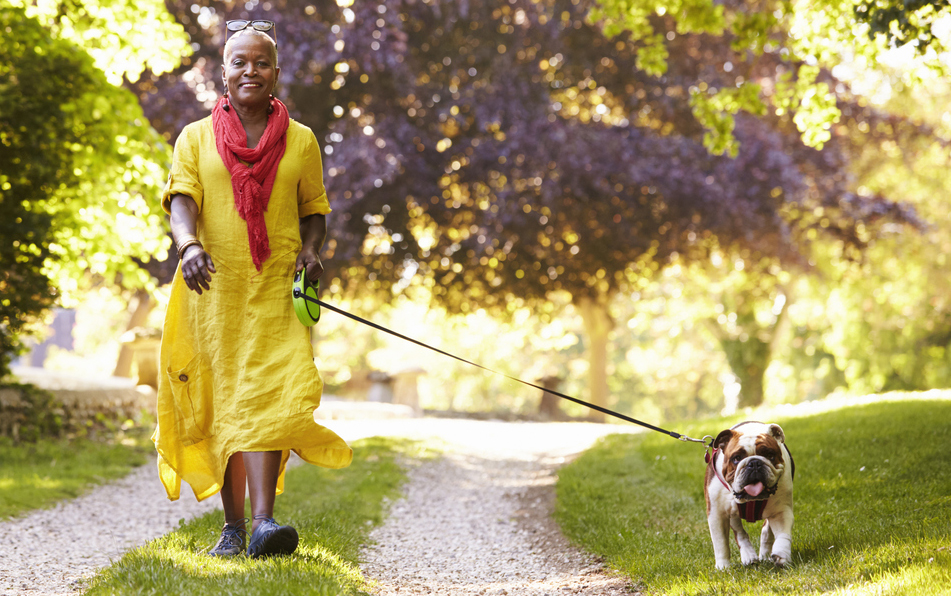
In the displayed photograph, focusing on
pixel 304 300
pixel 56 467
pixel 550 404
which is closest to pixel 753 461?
pixel 304 300

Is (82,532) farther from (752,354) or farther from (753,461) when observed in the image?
(752,354)

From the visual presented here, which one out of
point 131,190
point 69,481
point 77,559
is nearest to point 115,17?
point 131,190

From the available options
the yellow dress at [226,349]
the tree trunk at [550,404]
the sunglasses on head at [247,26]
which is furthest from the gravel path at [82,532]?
the tree trunk at [550,404]

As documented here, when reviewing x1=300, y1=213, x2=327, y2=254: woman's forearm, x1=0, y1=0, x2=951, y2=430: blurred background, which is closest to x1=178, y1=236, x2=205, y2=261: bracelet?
x1=300, y1=213, x2=327, y2=254: woman's forearm

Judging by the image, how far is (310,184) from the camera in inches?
158

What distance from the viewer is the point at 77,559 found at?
5.01 m

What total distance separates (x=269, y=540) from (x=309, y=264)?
1.29 m

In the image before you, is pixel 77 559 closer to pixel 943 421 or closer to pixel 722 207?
pixel 943 421

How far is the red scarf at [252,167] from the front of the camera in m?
3.73

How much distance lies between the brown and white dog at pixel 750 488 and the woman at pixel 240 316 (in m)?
1.89

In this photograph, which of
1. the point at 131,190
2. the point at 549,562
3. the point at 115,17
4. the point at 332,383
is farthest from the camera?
the point at 332,383

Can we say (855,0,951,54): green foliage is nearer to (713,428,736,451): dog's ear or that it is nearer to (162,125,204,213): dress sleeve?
(713,428,736,451): dog's ear

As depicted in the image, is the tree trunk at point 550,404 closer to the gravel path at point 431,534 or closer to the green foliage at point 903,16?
the gravel path at point 431,534

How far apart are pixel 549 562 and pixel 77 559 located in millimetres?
2964
